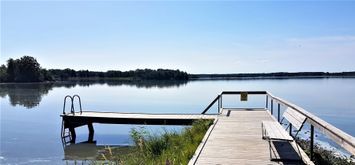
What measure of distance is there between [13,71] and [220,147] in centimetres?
11511

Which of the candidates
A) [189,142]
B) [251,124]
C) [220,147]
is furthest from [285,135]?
[251,124]

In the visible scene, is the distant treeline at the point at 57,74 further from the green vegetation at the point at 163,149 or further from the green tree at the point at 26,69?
the green vegetation at the point at 163,149

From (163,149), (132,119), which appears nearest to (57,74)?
(132,119)

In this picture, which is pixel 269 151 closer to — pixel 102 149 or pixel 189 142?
pixel 189 142

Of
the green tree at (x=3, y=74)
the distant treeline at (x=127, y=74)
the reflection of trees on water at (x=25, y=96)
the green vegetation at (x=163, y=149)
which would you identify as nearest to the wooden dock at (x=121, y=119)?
the green vegetation at (x=163, y=149)

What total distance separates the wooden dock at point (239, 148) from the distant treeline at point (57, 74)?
10830 cm

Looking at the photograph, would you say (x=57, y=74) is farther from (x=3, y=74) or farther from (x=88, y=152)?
(x=88, y=152)

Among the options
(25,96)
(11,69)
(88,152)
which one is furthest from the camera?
(11,69)

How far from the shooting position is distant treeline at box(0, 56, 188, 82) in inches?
4326

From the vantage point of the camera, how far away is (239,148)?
8016 mm

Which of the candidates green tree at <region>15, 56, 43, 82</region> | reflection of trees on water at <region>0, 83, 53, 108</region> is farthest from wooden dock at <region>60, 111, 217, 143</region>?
green tree at <region>15, 56, 43, 82</region>

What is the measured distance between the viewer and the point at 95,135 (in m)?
18.9

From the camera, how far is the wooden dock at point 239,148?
6.90 metres

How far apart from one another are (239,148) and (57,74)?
482ft
